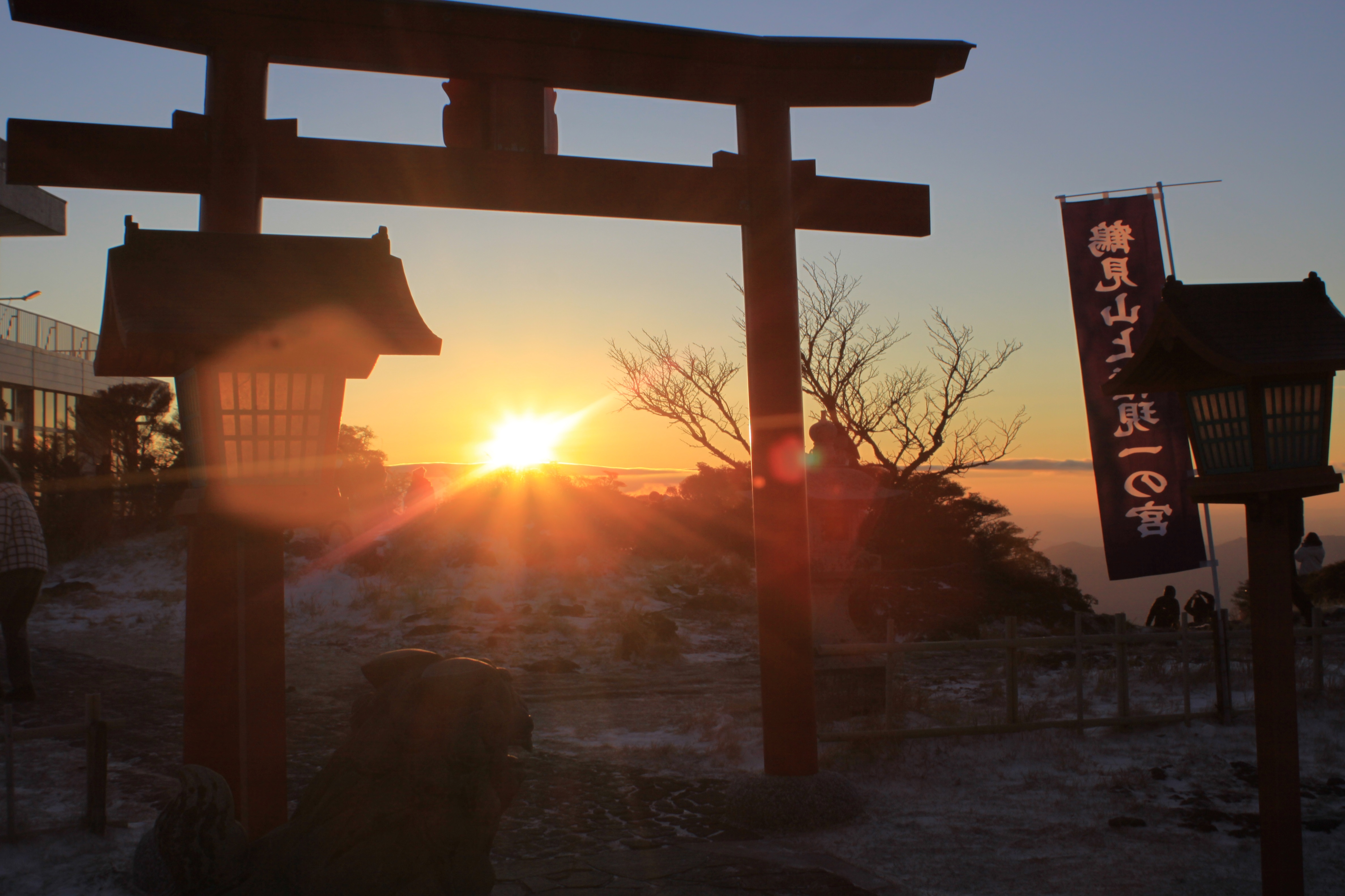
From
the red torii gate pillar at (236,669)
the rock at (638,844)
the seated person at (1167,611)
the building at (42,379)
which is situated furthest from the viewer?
the building at (42,379)

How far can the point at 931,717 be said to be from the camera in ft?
28.9

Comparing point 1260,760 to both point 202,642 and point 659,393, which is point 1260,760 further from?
point 659,393

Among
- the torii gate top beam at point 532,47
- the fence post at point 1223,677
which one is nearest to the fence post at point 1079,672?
the fence post at point 1223,677

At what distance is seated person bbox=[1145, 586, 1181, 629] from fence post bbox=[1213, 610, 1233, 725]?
22.1 ft

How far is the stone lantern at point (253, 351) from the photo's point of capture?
3.13 m

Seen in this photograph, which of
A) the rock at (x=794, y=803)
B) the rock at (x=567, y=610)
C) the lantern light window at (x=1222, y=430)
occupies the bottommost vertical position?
the rock at (x=794, y=803)

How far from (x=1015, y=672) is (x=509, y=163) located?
635cm

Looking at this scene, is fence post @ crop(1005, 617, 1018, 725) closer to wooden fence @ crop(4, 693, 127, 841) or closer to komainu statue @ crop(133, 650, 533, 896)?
komainu statue @ crop(133, 650, 533, 896)

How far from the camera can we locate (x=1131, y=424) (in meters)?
8.48

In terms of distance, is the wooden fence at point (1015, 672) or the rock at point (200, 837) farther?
the wooden fence at point (1015, 672)

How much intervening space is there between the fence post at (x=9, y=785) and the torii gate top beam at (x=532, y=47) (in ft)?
11.8

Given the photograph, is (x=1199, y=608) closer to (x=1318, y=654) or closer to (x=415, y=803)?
(x=1318, y=654)

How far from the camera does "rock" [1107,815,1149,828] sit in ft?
18.1

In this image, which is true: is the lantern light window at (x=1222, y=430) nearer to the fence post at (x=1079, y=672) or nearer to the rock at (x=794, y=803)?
the rock at (x=794, y=803)
